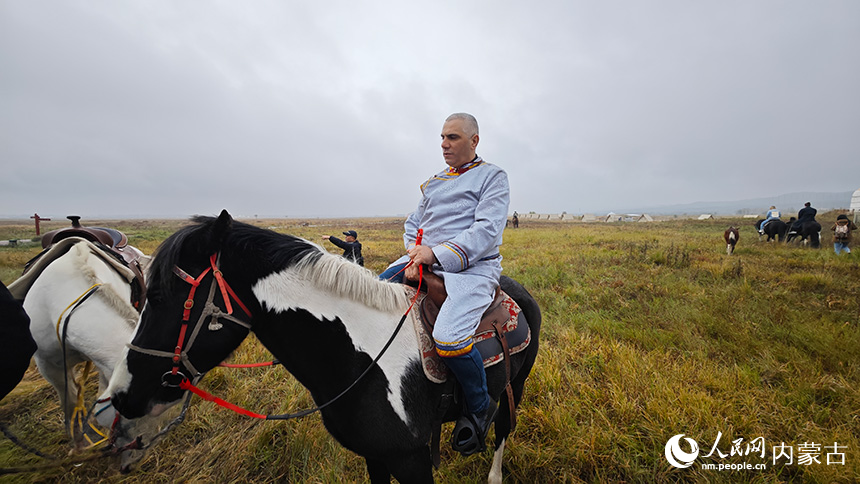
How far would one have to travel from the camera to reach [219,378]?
416 centimetres

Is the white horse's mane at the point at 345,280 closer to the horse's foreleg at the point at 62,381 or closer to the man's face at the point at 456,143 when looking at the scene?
the man's face at the point at 456,143

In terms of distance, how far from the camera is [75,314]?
8.96 feet

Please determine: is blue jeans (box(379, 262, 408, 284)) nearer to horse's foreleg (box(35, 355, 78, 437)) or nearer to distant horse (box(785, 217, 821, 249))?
horse's foreleg (box(35, 355, 78, 437))

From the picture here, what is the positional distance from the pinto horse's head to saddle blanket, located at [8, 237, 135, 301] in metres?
2.42

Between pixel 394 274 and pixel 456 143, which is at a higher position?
pixel 456 143

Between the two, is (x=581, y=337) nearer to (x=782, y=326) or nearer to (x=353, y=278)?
(x=782, y=326)

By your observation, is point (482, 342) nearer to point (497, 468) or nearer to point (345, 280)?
point (345, 280)

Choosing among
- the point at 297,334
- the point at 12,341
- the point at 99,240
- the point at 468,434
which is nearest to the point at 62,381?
the point at 99,240

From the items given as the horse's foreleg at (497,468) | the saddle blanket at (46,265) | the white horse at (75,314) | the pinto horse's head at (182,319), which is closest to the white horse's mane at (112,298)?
the white horse at (75,314)

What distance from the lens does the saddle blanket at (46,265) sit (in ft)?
9.68

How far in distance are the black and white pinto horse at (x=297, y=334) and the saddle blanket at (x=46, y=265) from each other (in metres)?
2.46

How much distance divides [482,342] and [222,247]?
170 centimetres

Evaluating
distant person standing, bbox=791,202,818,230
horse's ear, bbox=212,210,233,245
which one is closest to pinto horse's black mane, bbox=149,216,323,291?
horse's ear, bbox=212,210,233,245

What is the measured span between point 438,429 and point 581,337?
11.7ft
